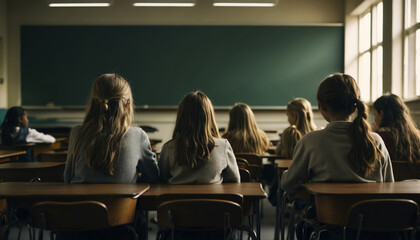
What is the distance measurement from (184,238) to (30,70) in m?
7.71

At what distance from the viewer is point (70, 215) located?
6.02 feet

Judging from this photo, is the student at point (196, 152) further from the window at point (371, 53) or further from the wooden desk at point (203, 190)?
the window at point (371, 53)

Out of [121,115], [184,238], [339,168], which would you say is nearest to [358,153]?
[339,168]

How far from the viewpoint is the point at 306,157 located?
2.22 meters

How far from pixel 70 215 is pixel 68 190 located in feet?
0.61

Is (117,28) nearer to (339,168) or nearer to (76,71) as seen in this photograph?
(76,71)

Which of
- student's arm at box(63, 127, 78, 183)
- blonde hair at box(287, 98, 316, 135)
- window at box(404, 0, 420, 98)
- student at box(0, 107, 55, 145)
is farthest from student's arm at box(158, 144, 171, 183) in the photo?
window at box(404, 0, 420, 98)

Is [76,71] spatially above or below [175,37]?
below

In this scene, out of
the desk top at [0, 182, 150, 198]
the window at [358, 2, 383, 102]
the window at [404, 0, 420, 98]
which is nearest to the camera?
the desk top at [0, 182, 150, 198]

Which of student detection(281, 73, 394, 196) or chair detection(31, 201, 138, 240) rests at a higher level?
student detection(281, 73, 394, 196)

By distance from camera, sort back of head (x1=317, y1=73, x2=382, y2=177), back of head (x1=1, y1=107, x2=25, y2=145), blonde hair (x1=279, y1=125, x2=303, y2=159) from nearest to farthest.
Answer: back of head (x1=317, y1=73, x2=382, y2=177) < blonde hair (x1=279, y1=125, x2=303, y2=159) < back of head (x1=1, y1=107, x2=25, y2=145)

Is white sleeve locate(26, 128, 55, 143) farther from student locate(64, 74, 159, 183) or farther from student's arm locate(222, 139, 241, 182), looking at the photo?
student's arm locate(222, 139, 241, 182)

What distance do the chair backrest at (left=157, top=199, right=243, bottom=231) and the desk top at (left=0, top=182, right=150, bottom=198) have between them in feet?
0.51

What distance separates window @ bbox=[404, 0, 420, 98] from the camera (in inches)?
245
